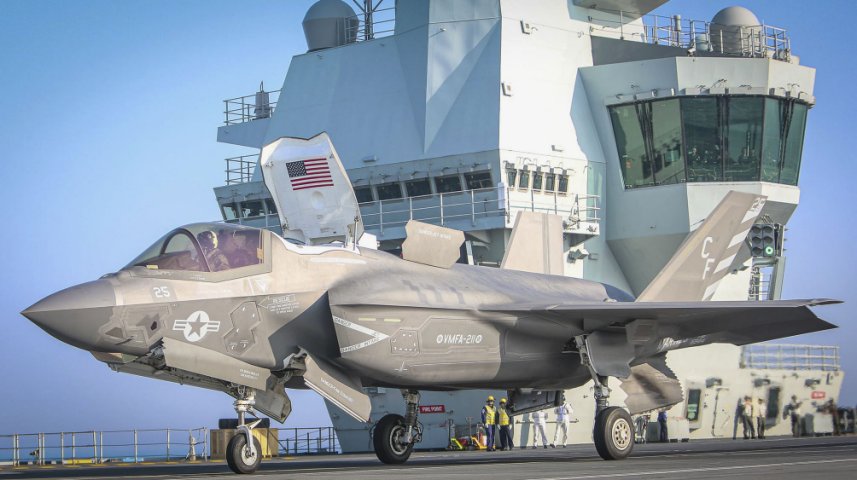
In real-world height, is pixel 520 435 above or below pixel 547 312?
below

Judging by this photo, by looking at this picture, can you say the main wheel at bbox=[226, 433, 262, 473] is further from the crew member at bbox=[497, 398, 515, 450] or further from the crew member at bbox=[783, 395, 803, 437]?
the crew member at bbox=[783, 395, 803, 437]

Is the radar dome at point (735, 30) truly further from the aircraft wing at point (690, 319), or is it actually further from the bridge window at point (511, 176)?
the aircraft wing at point (690, 319)

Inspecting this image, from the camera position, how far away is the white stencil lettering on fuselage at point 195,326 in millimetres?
14734

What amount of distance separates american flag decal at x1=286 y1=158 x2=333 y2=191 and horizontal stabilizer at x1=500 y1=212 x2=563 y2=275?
402 cm

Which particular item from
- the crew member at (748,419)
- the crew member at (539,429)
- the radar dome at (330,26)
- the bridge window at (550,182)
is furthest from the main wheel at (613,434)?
the radar dome at (330,26)

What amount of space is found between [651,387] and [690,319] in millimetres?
1707

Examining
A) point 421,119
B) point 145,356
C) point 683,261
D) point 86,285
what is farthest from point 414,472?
point 421,119

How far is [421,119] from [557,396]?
498 inches

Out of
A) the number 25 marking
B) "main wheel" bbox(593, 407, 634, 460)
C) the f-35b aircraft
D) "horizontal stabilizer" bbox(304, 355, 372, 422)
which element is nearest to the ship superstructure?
the f-35b aircraft

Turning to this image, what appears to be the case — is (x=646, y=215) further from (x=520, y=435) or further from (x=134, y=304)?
(x=134, y=304)

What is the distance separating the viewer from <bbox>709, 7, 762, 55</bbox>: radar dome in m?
34.4

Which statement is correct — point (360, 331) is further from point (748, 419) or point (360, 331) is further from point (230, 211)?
point (748, 419)

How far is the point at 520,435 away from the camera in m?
28.6

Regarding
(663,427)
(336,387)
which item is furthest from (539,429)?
(336,387)
